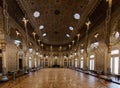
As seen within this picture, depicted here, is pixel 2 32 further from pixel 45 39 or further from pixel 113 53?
pixel 45 39

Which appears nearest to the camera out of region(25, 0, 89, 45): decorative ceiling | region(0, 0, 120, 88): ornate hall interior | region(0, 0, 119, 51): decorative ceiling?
region(0, 0, 120, 88): ornate hall interior

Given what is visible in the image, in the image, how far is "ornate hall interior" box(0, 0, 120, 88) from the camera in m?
11.3

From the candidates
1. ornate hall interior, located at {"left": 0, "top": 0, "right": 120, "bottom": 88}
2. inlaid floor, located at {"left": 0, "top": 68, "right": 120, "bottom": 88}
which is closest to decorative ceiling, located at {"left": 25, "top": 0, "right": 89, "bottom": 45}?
ornate hall interior, located at {"left": 0, "top": 0, "right": 120, "bottom": 88}

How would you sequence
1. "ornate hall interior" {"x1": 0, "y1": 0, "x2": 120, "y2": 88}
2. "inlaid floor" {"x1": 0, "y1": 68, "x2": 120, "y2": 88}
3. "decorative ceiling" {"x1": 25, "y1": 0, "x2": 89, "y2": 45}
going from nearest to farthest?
"inlaid floor" {"x1": 0, "y1": 68, "x2": 120, "y2": 88} < "ornate hall interior" {"x1": 0, "y1": 0, "x2": 120, "y2": 88} < "decorative ceiling" {"x1": 25, "y1": 0, "x2": 89, "y2": 45}

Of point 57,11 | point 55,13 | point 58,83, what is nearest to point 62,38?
point 55,13

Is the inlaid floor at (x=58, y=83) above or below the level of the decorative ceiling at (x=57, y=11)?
below

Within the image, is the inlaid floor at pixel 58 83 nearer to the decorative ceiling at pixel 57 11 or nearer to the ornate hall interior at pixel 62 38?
the ornate hall interior at pixel 62 38

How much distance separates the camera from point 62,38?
155 feet

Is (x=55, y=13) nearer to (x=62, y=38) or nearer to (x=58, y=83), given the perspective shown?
(x=62, y=38)

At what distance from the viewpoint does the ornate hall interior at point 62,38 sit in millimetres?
11328

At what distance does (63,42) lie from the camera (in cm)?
4800

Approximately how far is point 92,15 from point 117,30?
3.81 metres

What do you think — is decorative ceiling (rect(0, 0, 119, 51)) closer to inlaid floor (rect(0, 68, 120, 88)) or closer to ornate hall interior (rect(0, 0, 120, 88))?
ornate hall interior (rect(0, 0, 120, 88))

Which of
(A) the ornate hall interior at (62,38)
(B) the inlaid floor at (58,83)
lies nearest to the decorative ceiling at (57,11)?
(A) the ornate hall interior at (62,38)
